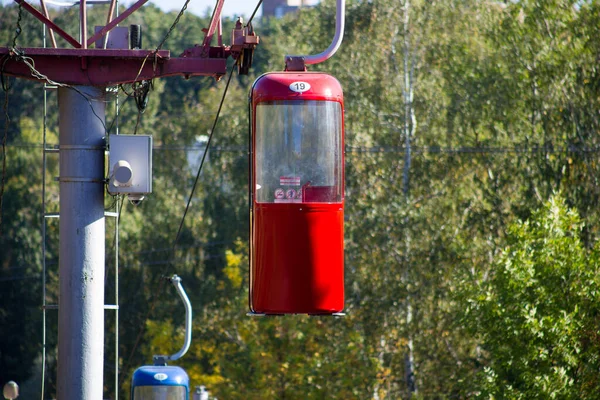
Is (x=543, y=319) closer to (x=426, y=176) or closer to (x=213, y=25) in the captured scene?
(x=213, y=25)

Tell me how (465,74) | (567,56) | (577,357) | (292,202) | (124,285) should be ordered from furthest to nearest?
1. (124,285)
2. (465,74)
3. (567,56)
4. (577,357)
5. (292,202)

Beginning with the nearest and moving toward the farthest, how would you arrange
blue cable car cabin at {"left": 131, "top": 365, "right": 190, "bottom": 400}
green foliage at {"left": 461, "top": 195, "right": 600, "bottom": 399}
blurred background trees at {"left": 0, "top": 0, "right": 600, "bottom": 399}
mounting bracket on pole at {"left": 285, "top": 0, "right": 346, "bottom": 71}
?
mounting bracket on pole at {"left": 285, "top": 0, "right": 346, "bottom": 71} < blue cable car cabin at {"left": 131, "top": 365, "right": 190, "bottom": 400} < green foliage at {"left": 461, "top": 195, "right": 600, "bottom": 399} < blurred background trees at {"left": 0, "top": 0, "right": 600, "bottom": 399}

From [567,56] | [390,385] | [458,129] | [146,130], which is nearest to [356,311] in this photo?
[390,385]

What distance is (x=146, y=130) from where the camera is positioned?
131 feet

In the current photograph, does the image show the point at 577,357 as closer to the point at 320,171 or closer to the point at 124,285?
the point at 320,171

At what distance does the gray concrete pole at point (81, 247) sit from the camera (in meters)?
9.45

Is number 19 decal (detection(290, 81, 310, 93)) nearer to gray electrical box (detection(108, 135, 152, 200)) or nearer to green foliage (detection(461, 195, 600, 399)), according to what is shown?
gray electrical box (detection(108, 135, 152, 200))

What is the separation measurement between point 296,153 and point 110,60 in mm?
1953

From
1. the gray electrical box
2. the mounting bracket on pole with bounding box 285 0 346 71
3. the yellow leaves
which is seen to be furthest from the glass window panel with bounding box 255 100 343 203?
the yellow leaves

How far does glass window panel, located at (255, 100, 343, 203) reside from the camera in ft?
29.7

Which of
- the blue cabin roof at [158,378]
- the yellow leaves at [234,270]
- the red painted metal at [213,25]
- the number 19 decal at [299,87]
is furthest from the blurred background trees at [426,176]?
the number 19 decal at [299,87]

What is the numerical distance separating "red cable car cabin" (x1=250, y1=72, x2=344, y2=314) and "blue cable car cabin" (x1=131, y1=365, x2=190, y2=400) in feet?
13.4

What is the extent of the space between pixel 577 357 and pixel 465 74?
1225 centimetres

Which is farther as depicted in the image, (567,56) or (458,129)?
(458,129)
